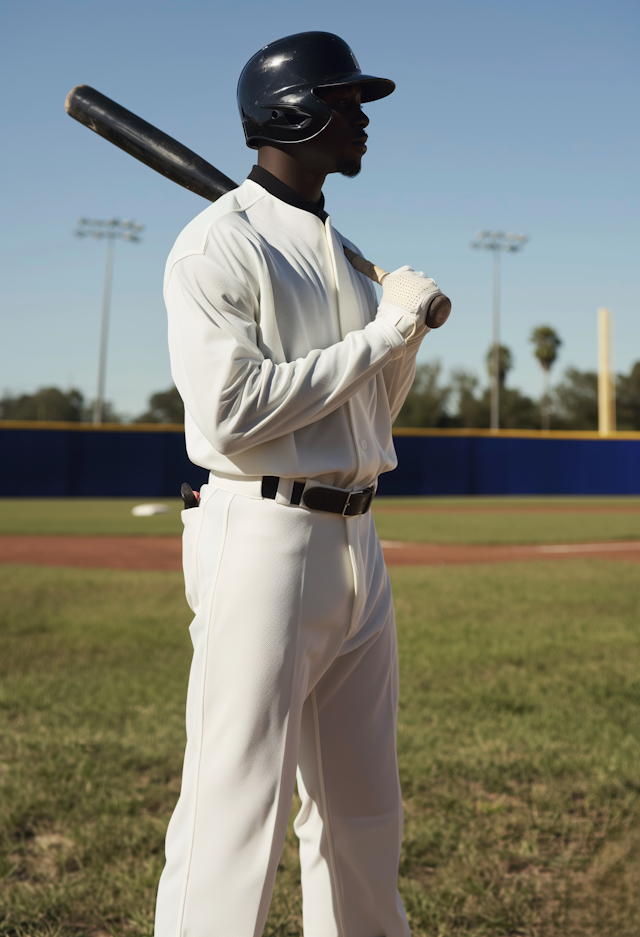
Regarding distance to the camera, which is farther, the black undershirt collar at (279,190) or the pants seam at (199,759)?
the black undershirt collar at (279,190)

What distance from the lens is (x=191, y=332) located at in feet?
4.76

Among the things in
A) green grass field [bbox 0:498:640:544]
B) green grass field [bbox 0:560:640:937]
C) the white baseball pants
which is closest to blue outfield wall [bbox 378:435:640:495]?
green grass field [bbox 0:498:640:544]

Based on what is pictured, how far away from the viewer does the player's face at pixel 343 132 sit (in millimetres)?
1624

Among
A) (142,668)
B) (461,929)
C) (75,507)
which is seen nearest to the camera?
(461,929)

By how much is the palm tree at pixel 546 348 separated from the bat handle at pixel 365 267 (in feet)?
184

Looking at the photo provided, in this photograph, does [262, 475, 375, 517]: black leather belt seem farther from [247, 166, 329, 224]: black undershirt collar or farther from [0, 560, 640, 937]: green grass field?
[0, 560, 640, 937]: green grass field

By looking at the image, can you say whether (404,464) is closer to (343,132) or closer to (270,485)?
(343,132)

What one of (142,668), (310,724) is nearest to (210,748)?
(310,724)

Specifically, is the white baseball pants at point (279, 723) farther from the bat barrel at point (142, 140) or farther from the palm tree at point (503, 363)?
the palm tree at point (503, 363)

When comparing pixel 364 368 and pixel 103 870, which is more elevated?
pixel 364 368

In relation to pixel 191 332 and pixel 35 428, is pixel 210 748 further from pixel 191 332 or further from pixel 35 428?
pixel 35 428

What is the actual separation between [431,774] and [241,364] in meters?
2.42

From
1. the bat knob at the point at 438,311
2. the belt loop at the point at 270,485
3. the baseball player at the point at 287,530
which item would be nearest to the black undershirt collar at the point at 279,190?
the baseball player at the point at 287,530

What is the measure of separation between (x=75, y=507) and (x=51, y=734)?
56.0 feet
